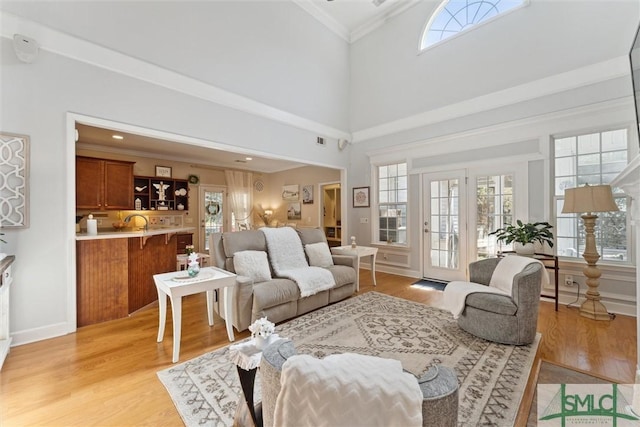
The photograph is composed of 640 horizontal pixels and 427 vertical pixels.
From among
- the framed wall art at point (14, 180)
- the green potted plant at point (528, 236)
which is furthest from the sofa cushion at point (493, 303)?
the framed wall art at point (14, 180)

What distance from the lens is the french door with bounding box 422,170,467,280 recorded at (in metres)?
4.51

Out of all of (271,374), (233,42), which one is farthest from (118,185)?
(271,374)

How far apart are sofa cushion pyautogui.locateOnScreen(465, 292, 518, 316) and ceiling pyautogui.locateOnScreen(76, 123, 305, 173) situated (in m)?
3.78

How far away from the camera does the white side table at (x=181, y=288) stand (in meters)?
2.20

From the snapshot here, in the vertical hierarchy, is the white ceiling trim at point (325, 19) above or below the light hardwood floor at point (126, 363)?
above

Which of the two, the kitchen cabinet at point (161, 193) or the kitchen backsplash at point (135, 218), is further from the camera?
Answer: the kitchen cabinet at point (161, 193)

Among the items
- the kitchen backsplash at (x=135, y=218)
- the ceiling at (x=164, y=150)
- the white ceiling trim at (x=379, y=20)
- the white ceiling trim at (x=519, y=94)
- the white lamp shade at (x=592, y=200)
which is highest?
the white ceiling trim at (x=379, y=20)

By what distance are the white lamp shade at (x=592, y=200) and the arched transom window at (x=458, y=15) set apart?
3.00m

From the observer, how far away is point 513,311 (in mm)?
2367

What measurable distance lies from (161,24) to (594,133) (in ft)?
19.1

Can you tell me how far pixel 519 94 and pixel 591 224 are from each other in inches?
81.6

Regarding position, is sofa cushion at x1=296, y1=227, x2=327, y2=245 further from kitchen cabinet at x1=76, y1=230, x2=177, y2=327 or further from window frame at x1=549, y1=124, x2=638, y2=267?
window frame at x1=549, y1=124, x2=638, y2=267

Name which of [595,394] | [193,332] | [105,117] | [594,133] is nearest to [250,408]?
[193,332]

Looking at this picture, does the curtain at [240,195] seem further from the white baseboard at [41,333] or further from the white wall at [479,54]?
the white baseboard at [41,333]
